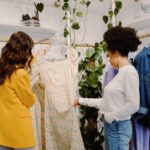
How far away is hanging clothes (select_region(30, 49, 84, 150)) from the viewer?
8.48 feet

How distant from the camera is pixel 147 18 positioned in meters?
4.18

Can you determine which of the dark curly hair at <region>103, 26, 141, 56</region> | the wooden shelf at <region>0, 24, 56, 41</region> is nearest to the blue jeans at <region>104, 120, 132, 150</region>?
the dark curly hair at <region>103, 26, 141, 56</region>

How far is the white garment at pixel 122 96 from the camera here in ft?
6.35

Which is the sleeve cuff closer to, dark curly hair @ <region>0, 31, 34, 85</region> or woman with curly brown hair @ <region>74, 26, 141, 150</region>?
woman with curly brown hair @ <region>74, 26, 141, 150</region>

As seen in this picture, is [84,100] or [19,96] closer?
[19,96]

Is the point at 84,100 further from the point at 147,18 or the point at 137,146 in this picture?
the point at 147,18

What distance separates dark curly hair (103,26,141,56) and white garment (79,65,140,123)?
14 cm

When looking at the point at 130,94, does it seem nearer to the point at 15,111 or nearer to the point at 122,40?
the point at 122,40

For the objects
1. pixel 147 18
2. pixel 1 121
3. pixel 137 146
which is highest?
pixel 147 18

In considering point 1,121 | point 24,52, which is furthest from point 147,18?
point 1,121

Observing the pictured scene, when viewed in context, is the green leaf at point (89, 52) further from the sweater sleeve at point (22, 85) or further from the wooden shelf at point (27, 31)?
the wooden shelf at point (27, 31)

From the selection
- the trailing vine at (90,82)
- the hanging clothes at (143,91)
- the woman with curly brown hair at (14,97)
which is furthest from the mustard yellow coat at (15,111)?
the trailing vine at (90,82)

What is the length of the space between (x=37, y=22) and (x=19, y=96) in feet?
7.86

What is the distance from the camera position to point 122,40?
2.05m
